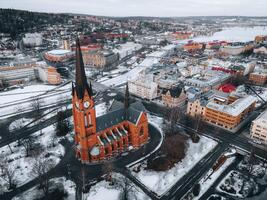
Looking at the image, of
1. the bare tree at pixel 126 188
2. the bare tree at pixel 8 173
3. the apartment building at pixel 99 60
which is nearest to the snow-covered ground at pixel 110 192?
the bare tree at pixel 126 188

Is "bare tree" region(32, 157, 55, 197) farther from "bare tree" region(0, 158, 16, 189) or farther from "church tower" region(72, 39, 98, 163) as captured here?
"church tower" region(72, 39, 98, 163)

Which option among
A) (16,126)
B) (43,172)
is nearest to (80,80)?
(43,172)

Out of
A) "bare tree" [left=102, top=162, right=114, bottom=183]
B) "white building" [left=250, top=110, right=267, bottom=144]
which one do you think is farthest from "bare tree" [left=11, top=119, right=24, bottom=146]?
"white building" [left=250, top=110, right=267, bottom=144]

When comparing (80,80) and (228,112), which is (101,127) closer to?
(80,80)

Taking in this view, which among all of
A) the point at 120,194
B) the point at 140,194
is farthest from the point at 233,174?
the point at 120,194

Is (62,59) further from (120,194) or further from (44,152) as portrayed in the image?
(120,194)

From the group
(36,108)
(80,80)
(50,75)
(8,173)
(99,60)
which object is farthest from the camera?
(99,60)
